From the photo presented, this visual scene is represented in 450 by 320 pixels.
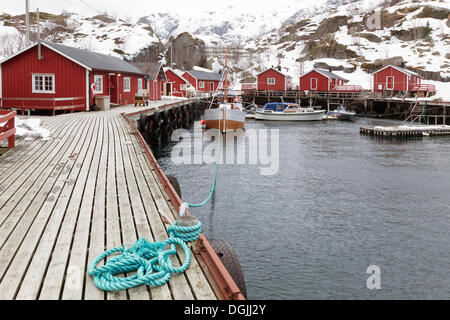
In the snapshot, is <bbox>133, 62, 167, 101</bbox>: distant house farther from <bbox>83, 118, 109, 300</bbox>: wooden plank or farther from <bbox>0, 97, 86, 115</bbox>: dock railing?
<bbox>83, 118, 109, 300</bbox>: wooden plank

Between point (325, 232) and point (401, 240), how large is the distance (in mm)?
1943

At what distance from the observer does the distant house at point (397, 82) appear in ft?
208

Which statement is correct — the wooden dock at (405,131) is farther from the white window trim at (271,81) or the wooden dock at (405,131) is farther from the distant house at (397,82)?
the white window trim at (271,81)

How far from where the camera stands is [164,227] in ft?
21.5

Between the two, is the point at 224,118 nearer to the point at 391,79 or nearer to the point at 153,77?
the point at 153,77

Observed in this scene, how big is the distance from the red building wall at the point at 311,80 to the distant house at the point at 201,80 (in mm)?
16173

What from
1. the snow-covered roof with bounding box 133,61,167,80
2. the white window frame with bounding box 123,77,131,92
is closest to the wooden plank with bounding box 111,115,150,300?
the white window frame with bounding box 123,77,131,92

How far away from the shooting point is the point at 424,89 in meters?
64.7

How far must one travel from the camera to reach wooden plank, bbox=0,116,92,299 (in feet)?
A: 15.9

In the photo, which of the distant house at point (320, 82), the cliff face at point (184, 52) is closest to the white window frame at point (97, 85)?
the distant house at point (320, 82)

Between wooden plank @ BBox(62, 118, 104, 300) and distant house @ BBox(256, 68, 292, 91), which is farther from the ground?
distant house @ BBox(256, 68, 292, 91)

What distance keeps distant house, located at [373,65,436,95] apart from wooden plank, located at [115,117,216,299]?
57.2 meters

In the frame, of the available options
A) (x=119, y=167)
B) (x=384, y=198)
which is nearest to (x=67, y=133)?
(x=119, y=167)

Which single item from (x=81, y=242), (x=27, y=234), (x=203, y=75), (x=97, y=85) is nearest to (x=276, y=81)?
(x=203, y=75)
